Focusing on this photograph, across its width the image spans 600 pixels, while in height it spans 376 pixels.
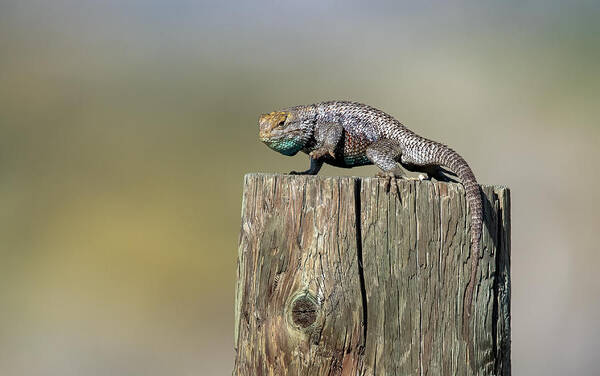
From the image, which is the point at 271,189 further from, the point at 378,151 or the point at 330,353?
the point at 378,151

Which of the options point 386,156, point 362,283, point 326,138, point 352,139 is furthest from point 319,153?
point 362,283

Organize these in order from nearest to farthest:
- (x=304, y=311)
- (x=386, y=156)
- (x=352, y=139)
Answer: (x=304, y=311) → (x=386, y=156) → (x=352, y=139)

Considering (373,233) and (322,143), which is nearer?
(373,233)

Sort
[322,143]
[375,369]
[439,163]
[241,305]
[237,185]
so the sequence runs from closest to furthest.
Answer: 1. [375,369]
2. [241,305]
3. [439,163]
4. [322,143]
5. [237,185]

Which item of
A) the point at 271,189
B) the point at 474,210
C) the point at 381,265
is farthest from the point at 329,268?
the point at 474,210

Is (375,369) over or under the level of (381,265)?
under

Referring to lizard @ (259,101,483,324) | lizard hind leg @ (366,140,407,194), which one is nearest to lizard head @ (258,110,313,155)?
lizard @ (259,101,483,324)

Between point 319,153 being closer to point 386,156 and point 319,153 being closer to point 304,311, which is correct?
point 386,156
